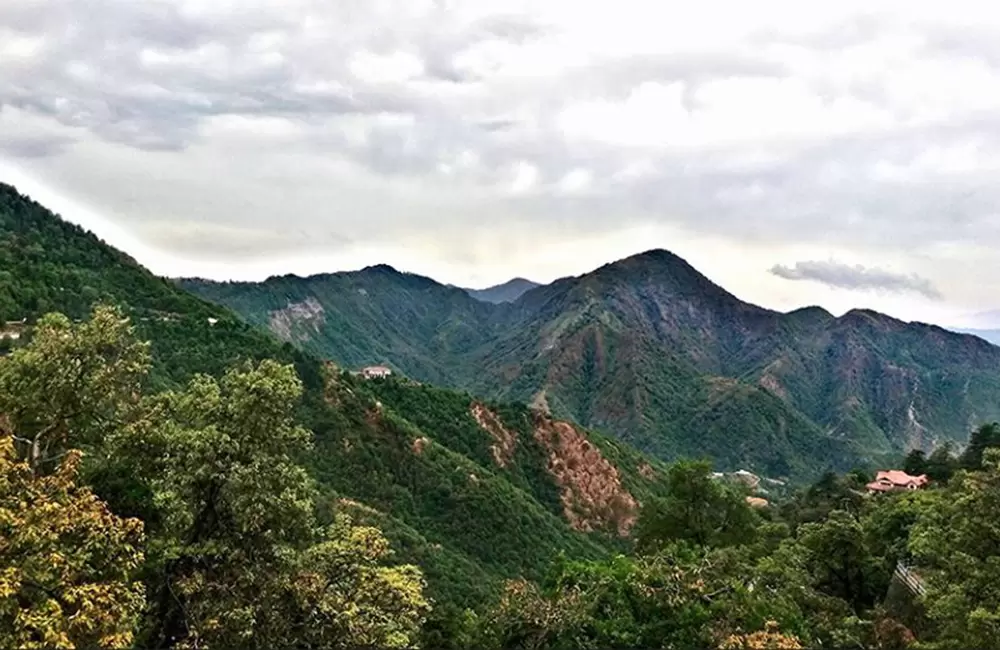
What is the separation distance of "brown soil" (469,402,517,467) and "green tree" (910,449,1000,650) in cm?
9506

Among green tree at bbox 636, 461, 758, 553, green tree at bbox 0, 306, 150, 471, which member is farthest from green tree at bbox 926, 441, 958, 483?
green tree at bbox 0, 306, 150, 471

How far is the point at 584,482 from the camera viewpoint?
11750 cm

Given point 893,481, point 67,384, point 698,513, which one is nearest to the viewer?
point 67,384

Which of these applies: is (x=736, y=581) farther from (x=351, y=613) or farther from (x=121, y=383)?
(x=121, y=383)

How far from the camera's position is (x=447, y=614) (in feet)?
103

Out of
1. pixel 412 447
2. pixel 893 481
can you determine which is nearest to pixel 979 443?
pixel 893 481

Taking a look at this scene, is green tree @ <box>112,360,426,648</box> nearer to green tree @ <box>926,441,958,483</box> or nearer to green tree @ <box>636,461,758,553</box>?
green tree @ <box>636,461,758,553</box>

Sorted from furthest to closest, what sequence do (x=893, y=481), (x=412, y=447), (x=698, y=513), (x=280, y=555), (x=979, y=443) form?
1. (x=412, y=447)
2. (x=893, y=481)
3. (x=979, y=443)
4. (x=698, y=513)
5. (x=280, y=555)

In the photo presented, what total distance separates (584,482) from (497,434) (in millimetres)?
15240

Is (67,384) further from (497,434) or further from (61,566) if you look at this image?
(497,434)

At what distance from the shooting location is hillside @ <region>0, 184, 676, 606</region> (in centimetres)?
8194

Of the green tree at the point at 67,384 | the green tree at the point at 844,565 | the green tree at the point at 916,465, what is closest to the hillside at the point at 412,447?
the green tree at the point at 916,465

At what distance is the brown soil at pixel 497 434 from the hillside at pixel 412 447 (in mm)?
223

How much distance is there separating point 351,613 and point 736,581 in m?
12.3
